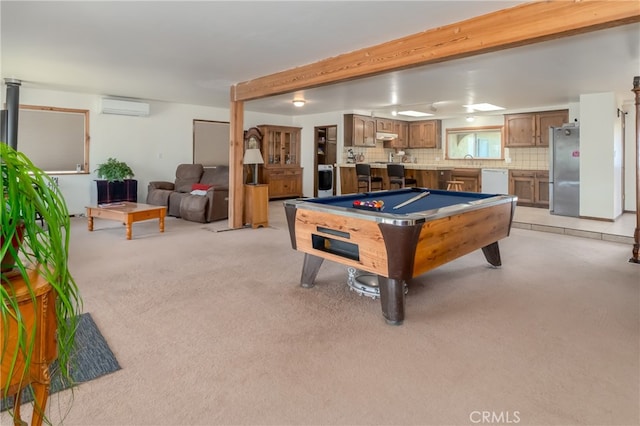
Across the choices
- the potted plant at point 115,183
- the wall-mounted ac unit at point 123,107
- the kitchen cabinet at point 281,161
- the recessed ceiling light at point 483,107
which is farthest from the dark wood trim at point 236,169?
the recessed ceiling light at point 483,107

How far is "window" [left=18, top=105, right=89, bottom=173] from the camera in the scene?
6559mm

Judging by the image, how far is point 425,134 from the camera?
10109 millimetres

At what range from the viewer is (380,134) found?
952 centimetres

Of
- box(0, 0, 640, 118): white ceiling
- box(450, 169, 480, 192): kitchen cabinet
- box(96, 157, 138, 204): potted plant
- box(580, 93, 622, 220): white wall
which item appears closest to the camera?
box(0, 0, 640, 118): white ceiling

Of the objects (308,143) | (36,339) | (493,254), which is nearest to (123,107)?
(308,143)

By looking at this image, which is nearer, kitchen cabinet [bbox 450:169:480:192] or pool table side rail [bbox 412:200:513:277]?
pool table side rail [bbox 412:200:513:277]

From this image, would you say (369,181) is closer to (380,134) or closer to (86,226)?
(380,134)

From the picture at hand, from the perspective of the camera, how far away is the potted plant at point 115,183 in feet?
20.8

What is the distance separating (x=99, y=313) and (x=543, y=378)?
A: 2758 mm

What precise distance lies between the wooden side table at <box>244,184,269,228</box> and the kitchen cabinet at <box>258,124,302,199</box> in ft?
10.9

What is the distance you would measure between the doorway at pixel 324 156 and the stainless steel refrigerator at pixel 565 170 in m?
4.62

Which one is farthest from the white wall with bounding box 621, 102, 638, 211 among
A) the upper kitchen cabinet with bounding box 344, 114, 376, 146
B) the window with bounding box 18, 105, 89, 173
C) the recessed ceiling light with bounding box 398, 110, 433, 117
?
the window with bounding box 18, 105, 89, 173

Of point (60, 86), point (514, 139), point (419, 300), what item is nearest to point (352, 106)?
point (514, 139)

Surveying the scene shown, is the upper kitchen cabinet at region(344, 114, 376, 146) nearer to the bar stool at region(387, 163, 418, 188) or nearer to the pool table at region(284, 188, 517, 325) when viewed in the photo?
the bar stool at region(387, 163, 418, 188)
